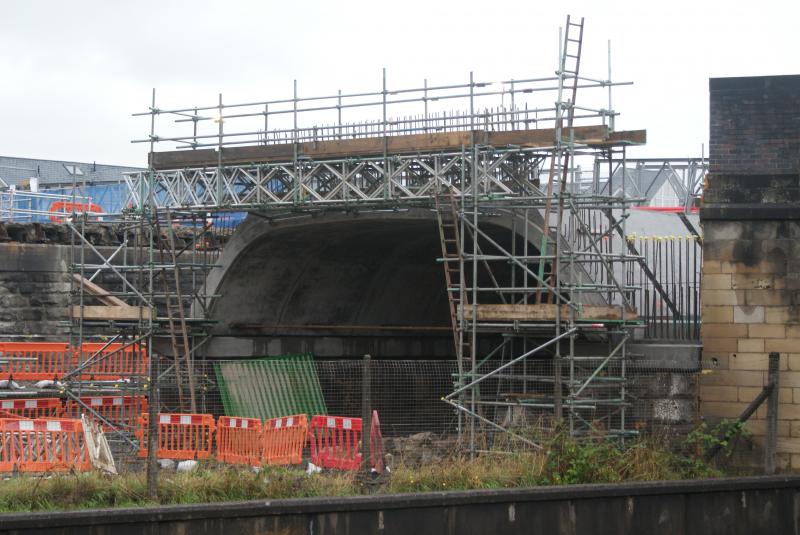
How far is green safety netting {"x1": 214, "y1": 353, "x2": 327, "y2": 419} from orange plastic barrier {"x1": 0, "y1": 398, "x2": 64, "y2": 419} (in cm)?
309

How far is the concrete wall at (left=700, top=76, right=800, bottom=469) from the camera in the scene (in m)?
17.7

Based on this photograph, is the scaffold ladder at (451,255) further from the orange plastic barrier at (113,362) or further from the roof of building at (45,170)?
the roof of building at (45,170)

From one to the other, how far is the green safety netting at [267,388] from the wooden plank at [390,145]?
3.90 meters

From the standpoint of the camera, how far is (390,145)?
20.4m

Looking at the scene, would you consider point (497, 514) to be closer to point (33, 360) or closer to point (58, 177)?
point (33, 360)

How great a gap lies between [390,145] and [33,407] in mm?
8261

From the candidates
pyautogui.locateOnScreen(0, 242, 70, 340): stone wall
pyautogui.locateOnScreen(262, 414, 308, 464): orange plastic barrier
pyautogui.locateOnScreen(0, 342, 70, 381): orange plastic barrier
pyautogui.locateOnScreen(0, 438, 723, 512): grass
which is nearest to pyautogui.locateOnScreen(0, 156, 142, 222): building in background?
pyautogui.locateOnScreen(0, 242, 70, 340): stone wall

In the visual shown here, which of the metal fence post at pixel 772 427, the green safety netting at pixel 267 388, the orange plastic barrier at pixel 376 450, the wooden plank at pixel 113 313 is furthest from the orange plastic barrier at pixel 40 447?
the metal fence post at pixel 772 427

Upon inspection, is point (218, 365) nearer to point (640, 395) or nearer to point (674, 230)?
point (640, 395)

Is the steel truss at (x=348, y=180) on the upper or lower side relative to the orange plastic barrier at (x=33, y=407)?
upper

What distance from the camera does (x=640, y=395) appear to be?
60.0 ft

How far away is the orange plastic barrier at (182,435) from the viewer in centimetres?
1900

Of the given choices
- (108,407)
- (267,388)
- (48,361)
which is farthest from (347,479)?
(48,361)

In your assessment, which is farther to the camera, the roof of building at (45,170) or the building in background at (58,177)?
the roof of building at (45,170)
